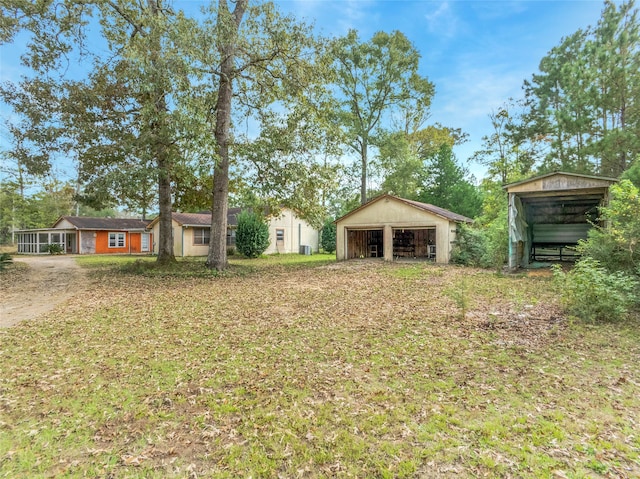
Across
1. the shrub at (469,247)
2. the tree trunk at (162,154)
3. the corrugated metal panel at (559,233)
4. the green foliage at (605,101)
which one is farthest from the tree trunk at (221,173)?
the green foliage at (605,101)

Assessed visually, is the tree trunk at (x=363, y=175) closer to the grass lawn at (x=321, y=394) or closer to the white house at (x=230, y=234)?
the white house at (x=230, y=234)

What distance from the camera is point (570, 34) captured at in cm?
2081

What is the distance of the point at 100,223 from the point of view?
28.4 m

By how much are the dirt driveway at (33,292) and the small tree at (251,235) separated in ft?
30.5

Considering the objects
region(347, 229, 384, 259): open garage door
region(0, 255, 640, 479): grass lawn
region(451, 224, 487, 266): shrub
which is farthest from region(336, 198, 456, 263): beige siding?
region(0, 255, 640, 479): grass lawn

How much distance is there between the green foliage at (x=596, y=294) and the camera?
5.89m

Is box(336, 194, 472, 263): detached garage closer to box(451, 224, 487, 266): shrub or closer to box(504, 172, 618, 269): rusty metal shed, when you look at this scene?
box(451, 224, 487, 266): shrub

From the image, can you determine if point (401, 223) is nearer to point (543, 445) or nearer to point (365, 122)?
point (365, 122)

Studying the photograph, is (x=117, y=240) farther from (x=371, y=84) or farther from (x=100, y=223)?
(x=371, y=84)

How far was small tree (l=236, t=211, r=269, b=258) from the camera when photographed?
70.5 ft

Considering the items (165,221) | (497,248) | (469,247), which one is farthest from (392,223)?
(165,221)

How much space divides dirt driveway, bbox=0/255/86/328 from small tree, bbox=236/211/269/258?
366 inches

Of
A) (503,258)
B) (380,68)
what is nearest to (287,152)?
(503,258)

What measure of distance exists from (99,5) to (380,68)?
1998 cm
